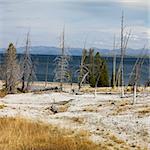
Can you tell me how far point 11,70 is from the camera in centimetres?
5747

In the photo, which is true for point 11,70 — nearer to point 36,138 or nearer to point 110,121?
point 110,121

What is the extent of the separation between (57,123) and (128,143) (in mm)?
5568

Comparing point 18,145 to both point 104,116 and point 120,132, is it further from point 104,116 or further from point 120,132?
point 104,116

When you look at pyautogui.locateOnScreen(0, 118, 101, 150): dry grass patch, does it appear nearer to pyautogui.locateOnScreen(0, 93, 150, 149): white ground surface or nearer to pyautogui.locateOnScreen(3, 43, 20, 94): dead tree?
pyautogui.locateOnScreen(0, 93, 150, 149): white ground surface

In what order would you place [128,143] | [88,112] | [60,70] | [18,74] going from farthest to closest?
[18,74] → [60,70] → [88,112] → [128,143]

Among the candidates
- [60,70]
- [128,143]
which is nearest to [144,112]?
[128,143]

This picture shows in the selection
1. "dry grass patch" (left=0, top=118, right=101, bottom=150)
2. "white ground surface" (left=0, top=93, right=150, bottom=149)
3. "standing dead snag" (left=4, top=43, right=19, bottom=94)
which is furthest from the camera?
"standing dead snag" (left=4, top=43, right=19, bottom=94)

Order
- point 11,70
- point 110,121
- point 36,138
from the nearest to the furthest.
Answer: point 36,138
point 110,121
point 11,70

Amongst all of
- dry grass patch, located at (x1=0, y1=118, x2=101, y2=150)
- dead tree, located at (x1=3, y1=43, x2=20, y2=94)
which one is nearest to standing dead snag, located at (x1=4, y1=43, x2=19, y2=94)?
dead tree, located at (x1=3, y1=43, x2=20, y2=94)

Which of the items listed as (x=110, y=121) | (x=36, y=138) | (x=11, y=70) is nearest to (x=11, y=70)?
(x=11, y=70)

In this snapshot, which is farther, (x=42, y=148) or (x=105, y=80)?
(x=105, y=80)

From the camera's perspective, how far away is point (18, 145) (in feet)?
42.5

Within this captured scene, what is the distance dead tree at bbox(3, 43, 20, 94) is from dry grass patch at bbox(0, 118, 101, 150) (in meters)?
38.1

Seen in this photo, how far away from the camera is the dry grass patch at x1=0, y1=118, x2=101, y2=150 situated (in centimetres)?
1283
